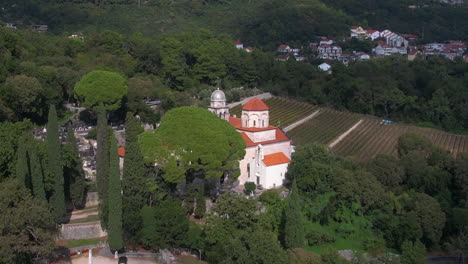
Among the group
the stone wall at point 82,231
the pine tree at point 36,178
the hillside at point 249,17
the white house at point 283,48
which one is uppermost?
the hillside at point 249,17

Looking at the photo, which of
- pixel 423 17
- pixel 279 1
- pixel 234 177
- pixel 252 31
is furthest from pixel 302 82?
pixel 423 17

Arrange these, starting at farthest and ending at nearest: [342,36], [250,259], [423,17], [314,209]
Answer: [423,17], [342,36], [314,209], [250,259]

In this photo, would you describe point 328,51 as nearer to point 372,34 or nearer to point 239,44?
point 372,34

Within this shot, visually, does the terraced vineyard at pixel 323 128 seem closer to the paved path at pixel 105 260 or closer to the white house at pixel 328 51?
the paved path at pixel 105 260

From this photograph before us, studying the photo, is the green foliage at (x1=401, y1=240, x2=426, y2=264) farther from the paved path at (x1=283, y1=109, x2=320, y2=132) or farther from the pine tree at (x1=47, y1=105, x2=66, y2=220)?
the paved path at (x1=283, y1=109, x2=320, y2=132)

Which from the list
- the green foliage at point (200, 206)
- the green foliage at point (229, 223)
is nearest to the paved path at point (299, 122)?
the green foliage at point (200, 206)

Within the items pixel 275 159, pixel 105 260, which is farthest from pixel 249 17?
pixel 105 260

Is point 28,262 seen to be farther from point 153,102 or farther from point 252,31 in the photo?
point 252,31
